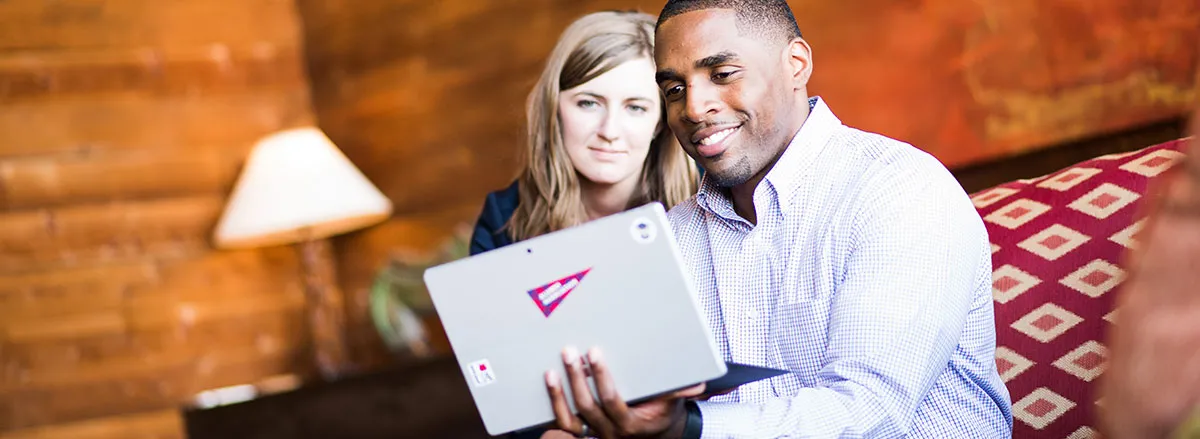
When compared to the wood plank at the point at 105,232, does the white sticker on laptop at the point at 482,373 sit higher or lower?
lower

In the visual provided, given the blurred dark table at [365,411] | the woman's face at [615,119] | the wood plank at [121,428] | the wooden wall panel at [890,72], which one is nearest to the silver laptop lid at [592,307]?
the woman's face at [615,119]

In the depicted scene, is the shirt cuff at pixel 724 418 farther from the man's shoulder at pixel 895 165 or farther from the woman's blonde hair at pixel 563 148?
the woman's blonde hair at pixel 563 148

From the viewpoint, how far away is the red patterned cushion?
1.37m

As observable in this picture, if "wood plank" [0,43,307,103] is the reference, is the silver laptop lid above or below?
below

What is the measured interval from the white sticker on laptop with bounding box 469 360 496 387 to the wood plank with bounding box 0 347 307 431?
3121 millimetres

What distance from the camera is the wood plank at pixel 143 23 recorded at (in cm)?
378

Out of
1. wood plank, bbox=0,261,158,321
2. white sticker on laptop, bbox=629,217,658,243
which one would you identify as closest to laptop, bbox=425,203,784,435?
white sticker on laptop, bbox=629,217,658,243

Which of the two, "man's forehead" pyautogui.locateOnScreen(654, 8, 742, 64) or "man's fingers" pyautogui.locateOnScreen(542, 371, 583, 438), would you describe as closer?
"man's fingers" pyautogui.locateOnScreen(542, 371, 583, 438)

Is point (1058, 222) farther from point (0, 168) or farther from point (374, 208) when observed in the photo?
point (0, 168)

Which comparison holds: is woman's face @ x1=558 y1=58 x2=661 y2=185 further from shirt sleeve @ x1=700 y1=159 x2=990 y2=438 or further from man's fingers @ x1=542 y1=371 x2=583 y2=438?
man's fingers @ x1=542 y1=371 x2=583 y2=438

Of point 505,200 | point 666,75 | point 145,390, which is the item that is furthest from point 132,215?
point 666,75

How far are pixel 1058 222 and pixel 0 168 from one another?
352 centimetres

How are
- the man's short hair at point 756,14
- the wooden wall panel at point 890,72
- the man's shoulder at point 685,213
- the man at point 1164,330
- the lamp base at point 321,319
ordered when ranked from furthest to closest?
the lamp base at point 321,319 < the wooden wall panel at point 890,72 < the man's shoulder at point 685,213 < the man's short hair at point 756,14 < the man at point 1164,330

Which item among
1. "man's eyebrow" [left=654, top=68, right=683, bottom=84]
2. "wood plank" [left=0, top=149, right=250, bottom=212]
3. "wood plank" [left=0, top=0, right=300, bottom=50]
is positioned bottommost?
"man's eyebrow" [left=654, top=68, right=683, bottom=84]
